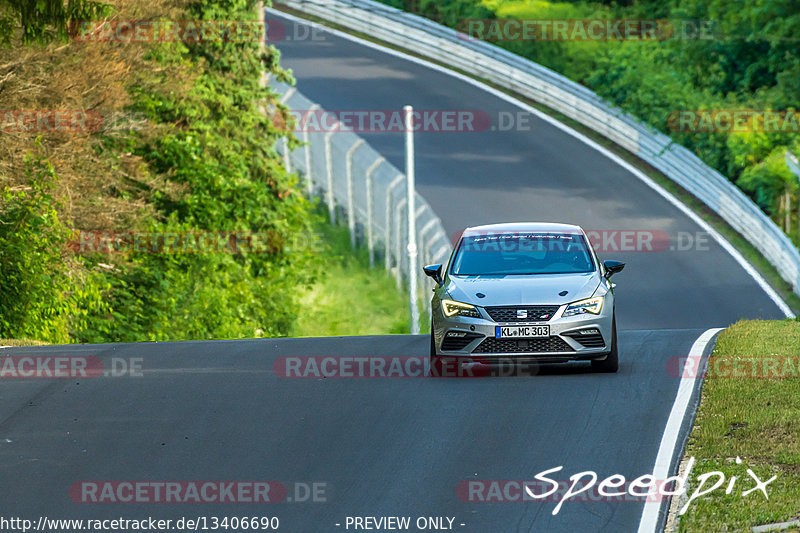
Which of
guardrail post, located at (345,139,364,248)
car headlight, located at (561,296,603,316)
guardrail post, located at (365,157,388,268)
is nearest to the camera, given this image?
car headlight, located at (561,296,603,316)

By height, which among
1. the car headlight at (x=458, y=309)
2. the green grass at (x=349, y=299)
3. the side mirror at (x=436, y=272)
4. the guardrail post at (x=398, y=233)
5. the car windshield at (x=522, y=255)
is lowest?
the green grass at (x=349, y=299)

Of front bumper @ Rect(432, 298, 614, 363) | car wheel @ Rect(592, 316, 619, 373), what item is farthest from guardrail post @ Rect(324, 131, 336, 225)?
front bumper @ Rect(432, 298, 614, 363)

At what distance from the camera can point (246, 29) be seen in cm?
3209

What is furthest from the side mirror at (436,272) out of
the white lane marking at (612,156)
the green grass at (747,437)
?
the white lane marking at (612,156)

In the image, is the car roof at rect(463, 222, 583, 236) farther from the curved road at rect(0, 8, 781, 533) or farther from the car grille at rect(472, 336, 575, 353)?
the car grille at rect(472, 336, 575, 353)

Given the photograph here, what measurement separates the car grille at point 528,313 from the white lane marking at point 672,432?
1612 mm

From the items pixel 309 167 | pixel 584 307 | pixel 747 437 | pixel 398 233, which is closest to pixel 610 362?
pixel 584 307

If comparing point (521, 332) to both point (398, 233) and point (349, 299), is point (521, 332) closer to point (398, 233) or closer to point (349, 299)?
point (398, 233)

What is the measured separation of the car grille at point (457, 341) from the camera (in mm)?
14008

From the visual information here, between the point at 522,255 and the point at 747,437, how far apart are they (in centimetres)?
506

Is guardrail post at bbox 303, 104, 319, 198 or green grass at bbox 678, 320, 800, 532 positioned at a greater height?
green grass at bbox 678, 320, 800, 532

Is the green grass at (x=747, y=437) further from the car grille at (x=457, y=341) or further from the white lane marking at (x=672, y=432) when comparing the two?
the car grille at (x=457, y=341)

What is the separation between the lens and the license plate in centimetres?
1386

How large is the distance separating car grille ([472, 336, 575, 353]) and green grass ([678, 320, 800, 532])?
5.35 feet
